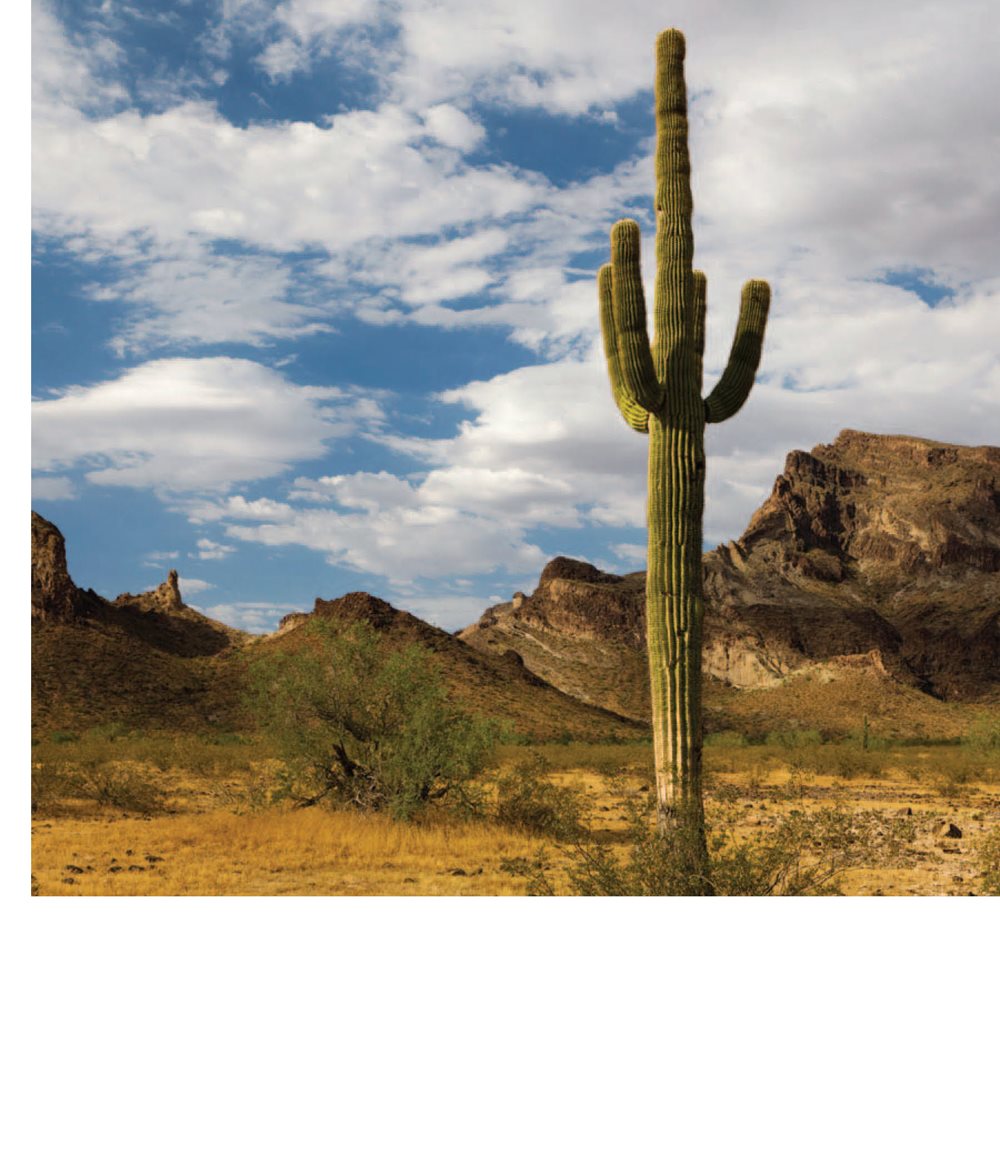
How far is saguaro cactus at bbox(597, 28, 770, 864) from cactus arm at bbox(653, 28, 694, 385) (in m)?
0.01

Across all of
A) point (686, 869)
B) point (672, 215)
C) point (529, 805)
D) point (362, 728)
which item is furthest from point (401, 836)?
point (672, 215)

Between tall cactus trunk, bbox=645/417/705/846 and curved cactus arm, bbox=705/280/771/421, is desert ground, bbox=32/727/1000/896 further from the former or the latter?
curved cactus arm, bbox=705/280/771/421

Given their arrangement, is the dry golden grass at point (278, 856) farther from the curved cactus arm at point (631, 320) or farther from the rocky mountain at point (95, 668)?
the rocky mountain at point (95, 668)

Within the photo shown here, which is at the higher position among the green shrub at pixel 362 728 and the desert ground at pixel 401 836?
the green shrub at pixel 362 728

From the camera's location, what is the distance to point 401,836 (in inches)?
585

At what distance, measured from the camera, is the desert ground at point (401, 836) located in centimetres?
1204

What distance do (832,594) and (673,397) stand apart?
9177 cm

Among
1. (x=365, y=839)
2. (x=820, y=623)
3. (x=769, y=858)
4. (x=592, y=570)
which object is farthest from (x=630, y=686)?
(x=769, y=858)

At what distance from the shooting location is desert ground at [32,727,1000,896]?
12.0 metres

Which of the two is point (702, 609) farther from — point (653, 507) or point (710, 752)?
Answer: point (710, 752)

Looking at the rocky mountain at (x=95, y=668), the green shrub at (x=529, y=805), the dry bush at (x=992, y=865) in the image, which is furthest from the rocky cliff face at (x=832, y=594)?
the dry bush at (x=992, y=865)

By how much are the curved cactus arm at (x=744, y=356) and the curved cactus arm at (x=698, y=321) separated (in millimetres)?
335
